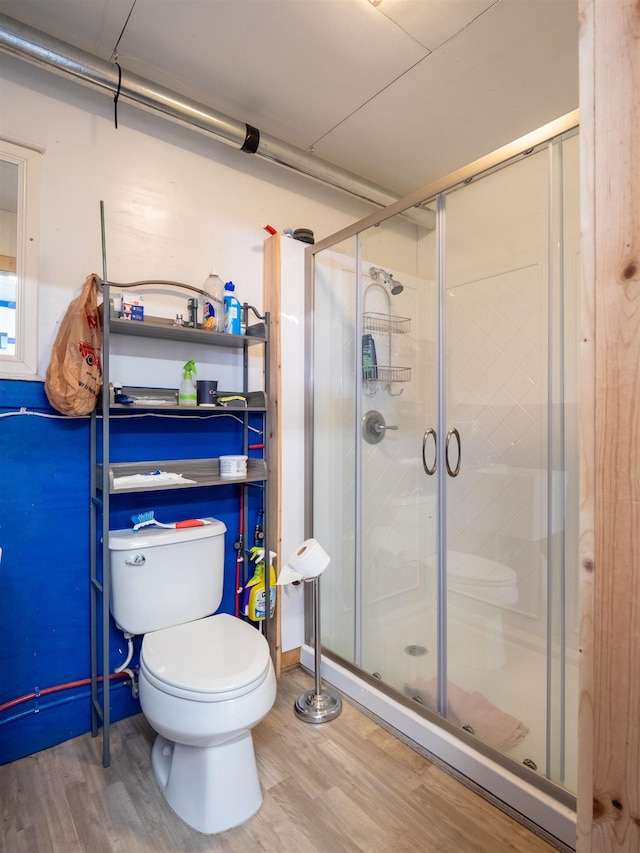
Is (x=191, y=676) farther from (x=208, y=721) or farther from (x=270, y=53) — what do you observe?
(x=270, y=53)

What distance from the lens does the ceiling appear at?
155 centimetres

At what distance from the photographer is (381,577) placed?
7.27 ft

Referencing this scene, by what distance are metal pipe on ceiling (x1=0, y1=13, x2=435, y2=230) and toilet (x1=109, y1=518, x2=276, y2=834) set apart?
1.64 m

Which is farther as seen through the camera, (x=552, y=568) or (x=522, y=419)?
(x=522, y=419)

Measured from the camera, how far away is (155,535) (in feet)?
5.75

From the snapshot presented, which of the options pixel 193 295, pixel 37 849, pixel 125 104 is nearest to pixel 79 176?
pixel 125 104

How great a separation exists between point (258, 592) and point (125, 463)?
2.78 feet

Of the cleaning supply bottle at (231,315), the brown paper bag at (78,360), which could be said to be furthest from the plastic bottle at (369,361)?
the brown paper bag at (78,360)

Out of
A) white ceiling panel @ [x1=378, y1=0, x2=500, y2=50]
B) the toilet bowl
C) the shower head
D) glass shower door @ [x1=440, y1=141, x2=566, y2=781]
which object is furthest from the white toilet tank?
white ceiling panel @ [x1=378, y1=0, x2=500, y2=50]

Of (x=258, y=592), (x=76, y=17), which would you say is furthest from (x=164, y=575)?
(x=76, y=17)

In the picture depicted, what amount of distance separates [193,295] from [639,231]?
6.01 ft

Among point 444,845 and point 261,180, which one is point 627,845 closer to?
point 444,845

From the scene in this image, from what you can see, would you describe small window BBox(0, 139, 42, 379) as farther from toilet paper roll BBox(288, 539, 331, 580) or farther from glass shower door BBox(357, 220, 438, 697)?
glass shower door BBox(357, 220, 438, 697)

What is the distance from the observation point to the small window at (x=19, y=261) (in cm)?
165
